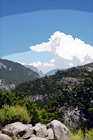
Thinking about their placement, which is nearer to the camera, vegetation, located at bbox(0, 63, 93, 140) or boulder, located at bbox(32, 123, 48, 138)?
boulder, located at bbox(32, 123, 48, 138)

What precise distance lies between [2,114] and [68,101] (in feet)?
80.0

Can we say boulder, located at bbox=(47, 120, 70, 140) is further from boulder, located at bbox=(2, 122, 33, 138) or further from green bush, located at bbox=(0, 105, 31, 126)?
green bush, located at bbox=(0, 105, 31, 126)

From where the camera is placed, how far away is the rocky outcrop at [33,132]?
13.9 meters

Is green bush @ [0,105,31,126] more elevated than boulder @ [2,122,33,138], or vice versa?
green bush @ [0,105,31,126]

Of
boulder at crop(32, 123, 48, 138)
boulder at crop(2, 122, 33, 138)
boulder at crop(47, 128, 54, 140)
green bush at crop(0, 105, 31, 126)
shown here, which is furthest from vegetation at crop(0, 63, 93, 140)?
boulder at crop(47, 128, 54, 140)

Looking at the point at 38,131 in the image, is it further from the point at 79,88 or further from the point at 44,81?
the point at 44,81

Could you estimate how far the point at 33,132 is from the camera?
14867 millimetres

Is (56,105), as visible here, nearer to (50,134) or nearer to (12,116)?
(12,116)

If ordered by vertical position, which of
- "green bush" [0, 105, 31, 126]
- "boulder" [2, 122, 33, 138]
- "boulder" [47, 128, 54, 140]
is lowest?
"boulder" [47, 128, 54, 140]

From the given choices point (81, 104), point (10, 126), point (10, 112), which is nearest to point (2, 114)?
point (10, 112)

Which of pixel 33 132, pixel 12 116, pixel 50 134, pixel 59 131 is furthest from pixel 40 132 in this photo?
pixel 12 116

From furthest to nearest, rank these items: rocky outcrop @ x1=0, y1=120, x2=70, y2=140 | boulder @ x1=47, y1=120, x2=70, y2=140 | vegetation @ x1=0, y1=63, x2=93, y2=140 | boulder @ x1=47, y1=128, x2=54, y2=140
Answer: vegetation @ x1=0, y1=63, x2=93, y2=140, boulder @ x1=47, y1=120, x2=70, y2=140, boulder @ x1=47, y1=128, x2=54, y2=140, rocky outcrop @ x1=0, y1=120, x2=70, y2=140

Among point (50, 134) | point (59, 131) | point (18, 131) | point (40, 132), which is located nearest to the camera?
point (18, 131)

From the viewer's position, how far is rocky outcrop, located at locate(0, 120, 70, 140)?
1387cm
